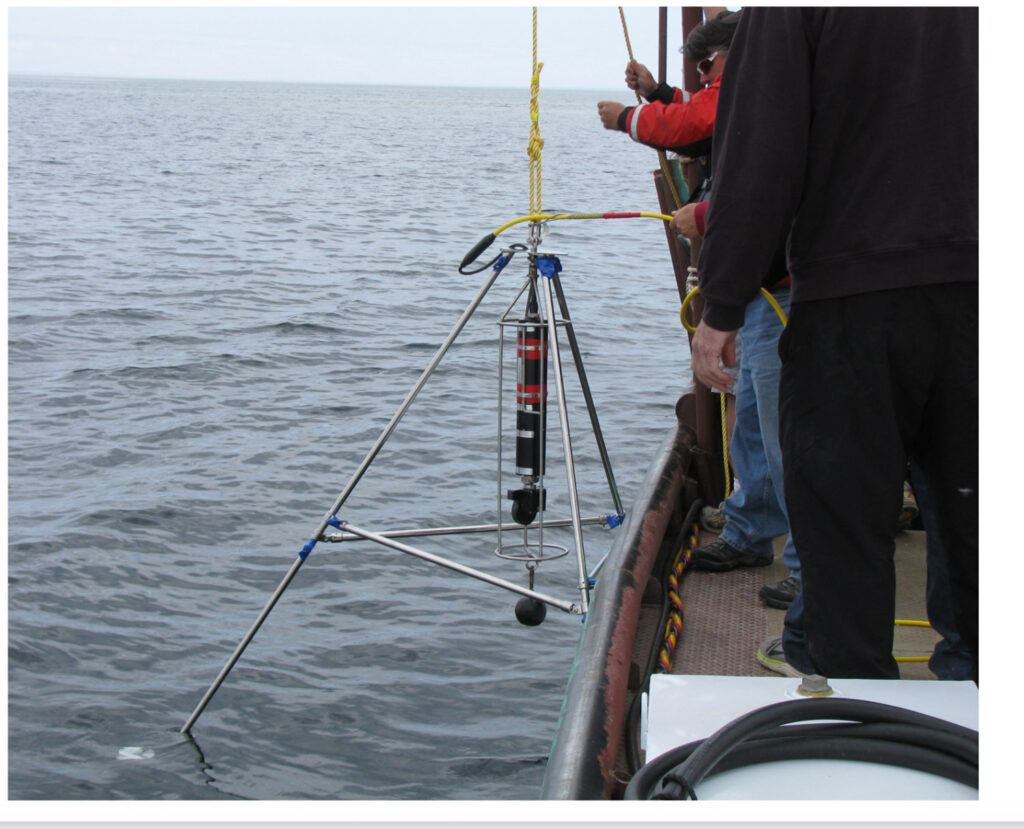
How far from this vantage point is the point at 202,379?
11.1 metres

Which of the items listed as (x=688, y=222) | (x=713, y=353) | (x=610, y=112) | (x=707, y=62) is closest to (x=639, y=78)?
(x=610, y=112)

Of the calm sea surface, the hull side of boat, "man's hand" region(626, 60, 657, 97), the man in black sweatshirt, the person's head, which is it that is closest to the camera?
the man in black sweatshirt

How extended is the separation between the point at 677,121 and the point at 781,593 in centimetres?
150

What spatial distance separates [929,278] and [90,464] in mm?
7389

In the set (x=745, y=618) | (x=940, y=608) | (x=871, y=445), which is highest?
(x=871, y=445)

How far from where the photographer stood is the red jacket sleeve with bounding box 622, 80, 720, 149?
3.72m

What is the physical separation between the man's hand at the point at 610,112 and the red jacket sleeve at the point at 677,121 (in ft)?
0.63

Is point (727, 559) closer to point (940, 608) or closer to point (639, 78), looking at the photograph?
point (940, 608)

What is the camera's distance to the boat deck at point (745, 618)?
3.37 meters

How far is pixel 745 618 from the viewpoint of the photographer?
3682 mm

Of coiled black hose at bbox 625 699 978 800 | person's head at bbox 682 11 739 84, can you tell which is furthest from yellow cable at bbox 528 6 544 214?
coiled black hose at bbox 625 699 978 800

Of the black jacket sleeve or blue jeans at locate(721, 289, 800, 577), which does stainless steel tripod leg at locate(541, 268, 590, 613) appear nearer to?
blue jeans at locate(721, 289, 800, 577)

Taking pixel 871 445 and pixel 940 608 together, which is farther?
pixel 940 608

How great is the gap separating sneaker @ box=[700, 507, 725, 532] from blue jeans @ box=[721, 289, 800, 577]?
455mm
